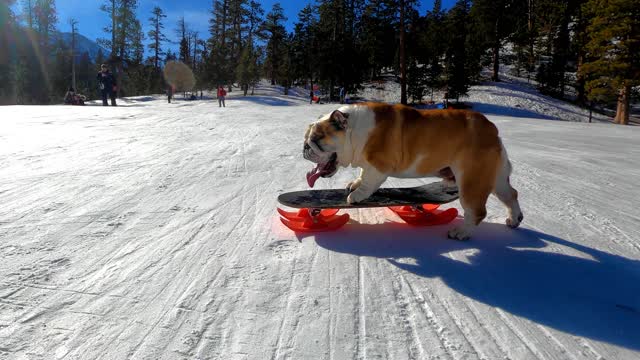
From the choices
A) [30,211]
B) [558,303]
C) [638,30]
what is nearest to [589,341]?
[558,303]

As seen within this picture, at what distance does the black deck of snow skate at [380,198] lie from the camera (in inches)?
122

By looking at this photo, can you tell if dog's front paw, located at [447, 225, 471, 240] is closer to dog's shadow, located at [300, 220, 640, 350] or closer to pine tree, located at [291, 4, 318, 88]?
dog's shadow, located at [300, 220, 640, 350]

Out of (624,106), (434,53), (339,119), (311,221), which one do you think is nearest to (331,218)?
(311,221)

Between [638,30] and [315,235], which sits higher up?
[638,30]

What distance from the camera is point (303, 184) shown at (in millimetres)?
4863

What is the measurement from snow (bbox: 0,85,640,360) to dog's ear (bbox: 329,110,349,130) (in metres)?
0.92

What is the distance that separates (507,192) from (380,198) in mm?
1094

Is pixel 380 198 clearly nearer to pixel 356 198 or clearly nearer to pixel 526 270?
pixel 356 198

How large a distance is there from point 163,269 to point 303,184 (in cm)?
268

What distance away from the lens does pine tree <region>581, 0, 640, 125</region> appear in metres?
24.0

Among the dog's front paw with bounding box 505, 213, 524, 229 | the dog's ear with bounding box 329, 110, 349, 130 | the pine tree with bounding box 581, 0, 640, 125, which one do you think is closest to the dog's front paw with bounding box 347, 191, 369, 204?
the dog's ear with bounding box 329, 110, 349, 130

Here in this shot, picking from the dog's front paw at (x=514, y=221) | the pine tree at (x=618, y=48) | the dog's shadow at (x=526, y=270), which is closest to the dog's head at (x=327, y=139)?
the dog's shadow at (x=526, y=270)

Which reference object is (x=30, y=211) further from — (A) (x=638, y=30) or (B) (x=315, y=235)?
(A) (x=638, y=30)

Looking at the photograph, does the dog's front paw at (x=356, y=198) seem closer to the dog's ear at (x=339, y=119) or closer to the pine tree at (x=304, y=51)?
the dog's ear at (x=339, y=119)
